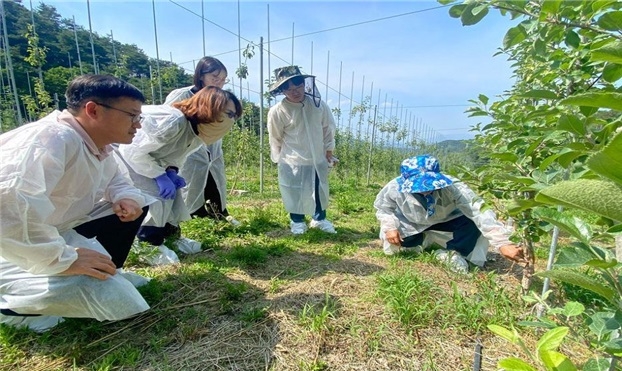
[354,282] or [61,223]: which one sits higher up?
[61,223]

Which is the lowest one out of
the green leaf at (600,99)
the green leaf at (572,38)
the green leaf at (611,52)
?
the green leaf at (600,99)

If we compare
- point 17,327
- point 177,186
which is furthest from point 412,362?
point 177,186

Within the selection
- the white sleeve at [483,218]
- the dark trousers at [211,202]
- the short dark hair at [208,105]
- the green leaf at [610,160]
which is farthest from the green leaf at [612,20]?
the dark trousers at [211,202]

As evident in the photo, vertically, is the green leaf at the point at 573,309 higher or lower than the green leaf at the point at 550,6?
lower

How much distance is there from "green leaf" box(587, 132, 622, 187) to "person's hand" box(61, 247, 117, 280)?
1.77 metres

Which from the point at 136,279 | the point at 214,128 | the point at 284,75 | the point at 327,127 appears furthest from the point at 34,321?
the point at 327,127

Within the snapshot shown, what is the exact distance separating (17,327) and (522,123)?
2.45m

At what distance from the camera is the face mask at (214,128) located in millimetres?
2551

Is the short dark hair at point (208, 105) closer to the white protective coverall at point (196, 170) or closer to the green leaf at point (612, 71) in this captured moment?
the white protective coverall at point (196, 170)

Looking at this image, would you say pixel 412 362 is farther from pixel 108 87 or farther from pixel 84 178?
pixel 108 87

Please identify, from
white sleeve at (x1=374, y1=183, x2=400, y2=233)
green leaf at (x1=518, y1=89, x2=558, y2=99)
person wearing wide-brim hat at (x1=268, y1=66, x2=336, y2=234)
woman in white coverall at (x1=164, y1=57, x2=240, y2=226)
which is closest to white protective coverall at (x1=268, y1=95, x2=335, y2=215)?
person wearing wide-brim hat at (x1=268, y1=66, x2=336, y2=234)

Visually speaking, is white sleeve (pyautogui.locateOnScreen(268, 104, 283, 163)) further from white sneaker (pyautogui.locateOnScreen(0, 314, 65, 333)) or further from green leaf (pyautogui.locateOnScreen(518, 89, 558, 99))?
green leaf (pyautogui.locateOnScreen(518, 89, 558, 99))

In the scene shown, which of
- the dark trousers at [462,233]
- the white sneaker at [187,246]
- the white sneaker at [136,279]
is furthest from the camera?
the white sneaker at [187,246]

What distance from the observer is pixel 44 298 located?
5.04 ft
